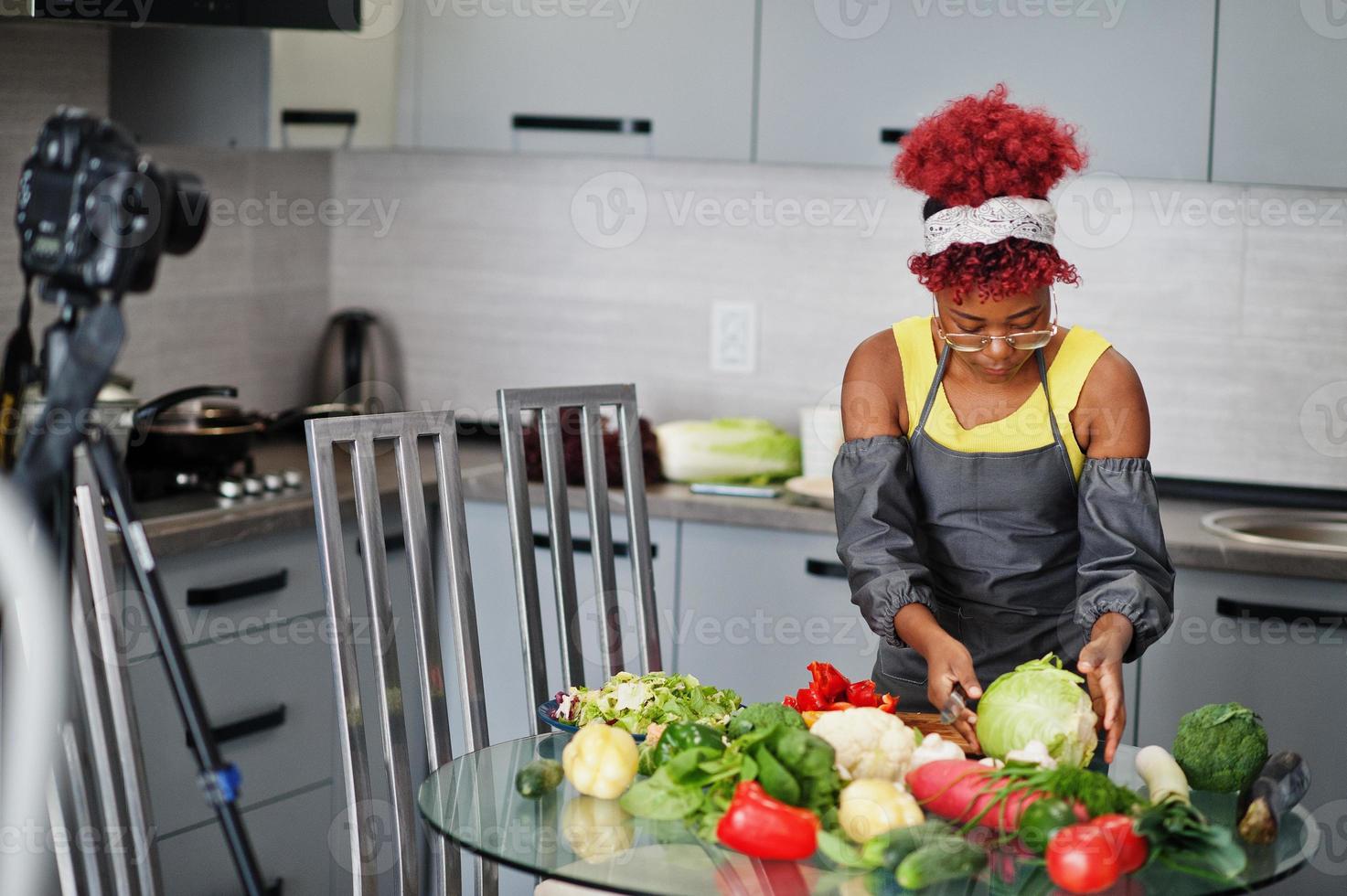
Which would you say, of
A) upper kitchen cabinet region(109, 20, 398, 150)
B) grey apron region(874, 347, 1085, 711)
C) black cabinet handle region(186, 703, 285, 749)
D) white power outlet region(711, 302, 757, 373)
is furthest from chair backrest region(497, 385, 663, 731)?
upper kitchen cabinet region(109, 20, 398, 150)

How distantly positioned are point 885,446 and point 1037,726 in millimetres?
562

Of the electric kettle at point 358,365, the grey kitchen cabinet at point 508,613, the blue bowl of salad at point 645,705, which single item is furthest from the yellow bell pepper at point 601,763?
the electric kettle at point 358,365

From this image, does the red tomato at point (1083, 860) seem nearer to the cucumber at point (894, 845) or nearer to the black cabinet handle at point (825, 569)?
the cucumber at point (894, 845)

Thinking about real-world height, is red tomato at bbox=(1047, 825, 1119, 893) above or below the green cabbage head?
below

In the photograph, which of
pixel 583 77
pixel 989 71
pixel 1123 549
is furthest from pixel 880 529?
pixel 583 77

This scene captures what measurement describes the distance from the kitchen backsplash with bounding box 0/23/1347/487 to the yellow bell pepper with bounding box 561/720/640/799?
1.90 m

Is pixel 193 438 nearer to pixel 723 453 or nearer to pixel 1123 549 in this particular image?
pixel 723 453

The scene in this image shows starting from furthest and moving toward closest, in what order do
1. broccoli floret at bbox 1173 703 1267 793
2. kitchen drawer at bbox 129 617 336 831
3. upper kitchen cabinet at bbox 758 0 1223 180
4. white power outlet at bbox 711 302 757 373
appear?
white power outlet at bbox 711 302 757 373
upper kitchen cabinet at bbox 758 0 1223 180
kitchen drawer at bbox 129 617 336 831
broccoli floret at bbox 1173 703 1267 793

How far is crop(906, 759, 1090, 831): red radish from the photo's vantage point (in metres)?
1.31

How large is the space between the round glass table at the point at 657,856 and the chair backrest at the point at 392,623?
0.87ft

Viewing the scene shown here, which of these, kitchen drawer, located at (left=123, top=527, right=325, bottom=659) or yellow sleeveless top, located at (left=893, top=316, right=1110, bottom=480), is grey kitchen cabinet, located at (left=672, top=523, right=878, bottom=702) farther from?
yellow sleeveless top, located at (left=893, top=316, right=1110, bottom=480)

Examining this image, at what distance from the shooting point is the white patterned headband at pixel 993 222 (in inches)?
70.7

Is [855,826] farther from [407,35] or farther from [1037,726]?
[407,35]

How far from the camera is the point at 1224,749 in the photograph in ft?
4.91
